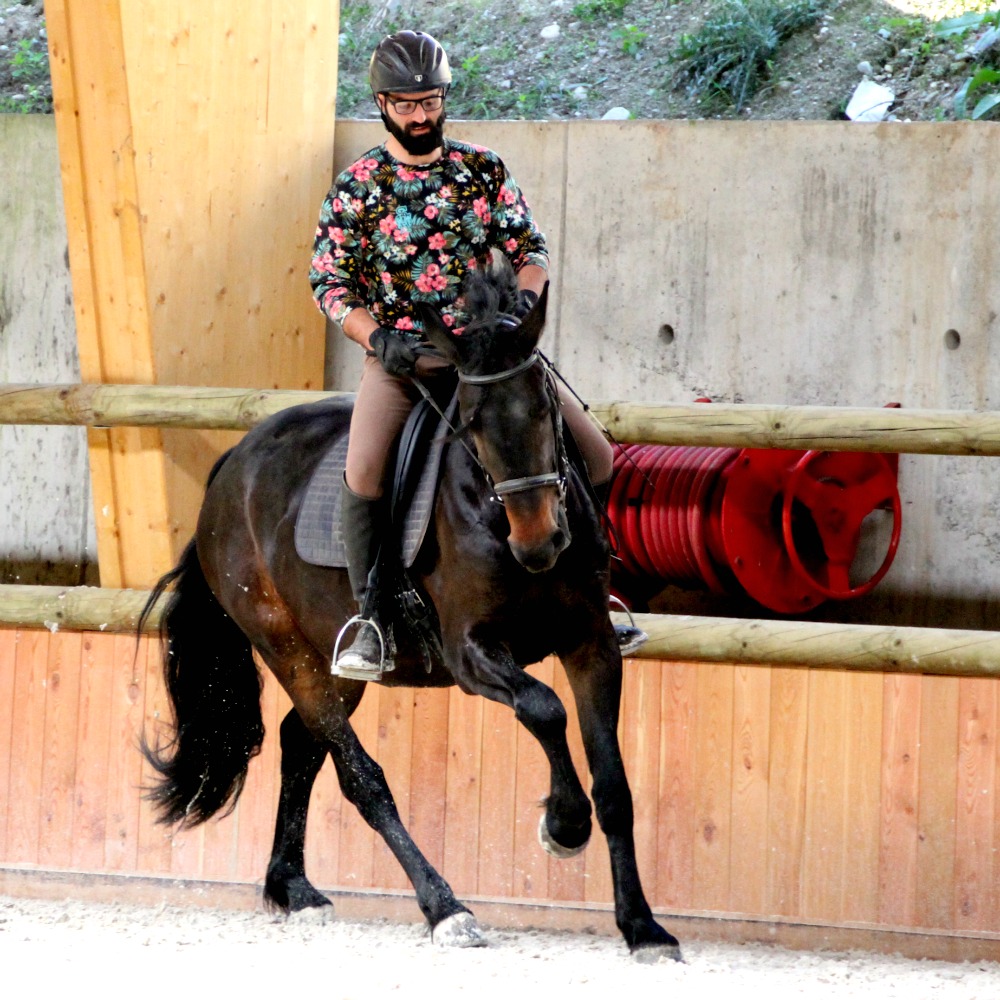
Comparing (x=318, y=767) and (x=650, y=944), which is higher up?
(x=650, y=944)

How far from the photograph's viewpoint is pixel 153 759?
4566mm

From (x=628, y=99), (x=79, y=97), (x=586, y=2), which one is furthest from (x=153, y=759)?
(x=586, y=2)

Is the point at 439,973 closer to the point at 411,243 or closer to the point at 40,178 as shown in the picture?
the point at 411,243

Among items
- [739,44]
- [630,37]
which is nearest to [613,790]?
[739,44]

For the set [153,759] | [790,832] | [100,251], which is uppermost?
[100,251]

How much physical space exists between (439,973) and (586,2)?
6954mm

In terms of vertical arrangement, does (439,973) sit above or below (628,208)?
below

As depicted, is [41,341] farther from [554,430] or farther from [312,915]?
[554,430]

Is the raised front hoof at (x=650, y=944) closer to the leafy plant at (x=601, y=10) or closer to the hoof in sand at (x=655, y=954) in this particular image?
the hoof in sand at (x=655, y=954)

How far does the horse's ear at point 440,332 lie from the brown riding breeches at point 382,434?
525 mm

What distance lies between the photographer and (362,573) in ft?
12.2

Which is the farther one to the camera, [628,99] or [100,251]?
[628,99]

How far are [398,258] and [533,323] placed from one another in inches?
26.0

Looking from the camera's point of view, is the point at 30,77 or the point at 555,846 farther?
the point at 30,77
